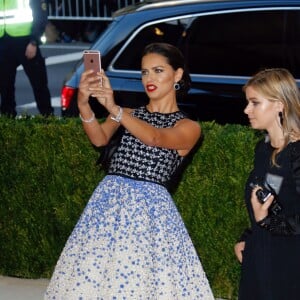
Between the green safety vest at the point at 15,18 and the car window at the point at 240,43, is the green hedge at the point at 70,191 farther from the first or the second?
the green safety vest at the point at 15,18

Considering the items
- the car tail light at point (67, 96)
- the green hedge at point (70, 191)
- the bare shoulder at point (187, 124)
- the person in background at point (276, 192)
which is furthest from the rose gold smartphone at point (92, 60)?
the car tail light at point (67, 96)

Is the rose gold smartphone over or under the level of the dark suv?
over

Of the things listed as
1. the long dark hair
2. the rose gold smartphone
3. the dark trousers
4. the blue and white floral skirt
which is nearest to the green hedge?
the long dark hair

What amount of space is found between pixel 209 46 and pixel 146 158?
9.94 ft

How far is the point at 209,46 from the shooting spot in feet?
26.2

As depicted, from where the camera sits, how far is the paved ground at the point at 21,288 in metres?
6.82

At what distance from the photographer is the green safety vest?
11219mm

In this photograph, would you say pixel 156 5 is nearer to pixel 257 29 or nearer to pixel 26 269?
pixel 257 29

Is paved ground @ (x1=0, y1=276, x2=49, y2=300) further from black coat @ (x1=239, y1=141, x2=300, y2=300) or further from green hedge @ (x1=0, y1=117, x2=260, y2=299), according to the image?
black coat @ (x1=239, y1=141, x2=300, y2=300)

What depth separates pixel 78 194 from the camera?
662cm

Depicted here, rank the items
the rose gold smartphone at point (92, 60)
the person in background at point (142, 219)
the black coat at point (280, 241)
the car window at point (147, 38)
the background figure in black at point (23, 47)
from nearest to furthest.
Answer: the black coat at point (280, 241) < the rose gold smartphone at point (92, 60) < the person in background at point (142, 219) < the car window at point (147, 38) < the background figure in black at point (23, 47)

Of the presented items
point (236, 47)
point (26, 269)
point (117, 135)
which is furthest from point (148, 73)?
point (236, 47)

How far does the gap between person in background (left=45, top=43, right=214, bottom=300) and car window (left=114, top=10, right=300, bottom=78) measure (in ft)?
8.91

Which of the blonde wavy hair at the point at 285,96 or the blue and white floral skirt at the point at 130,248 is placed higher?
the blonde wavy hair at the point at 285,96
